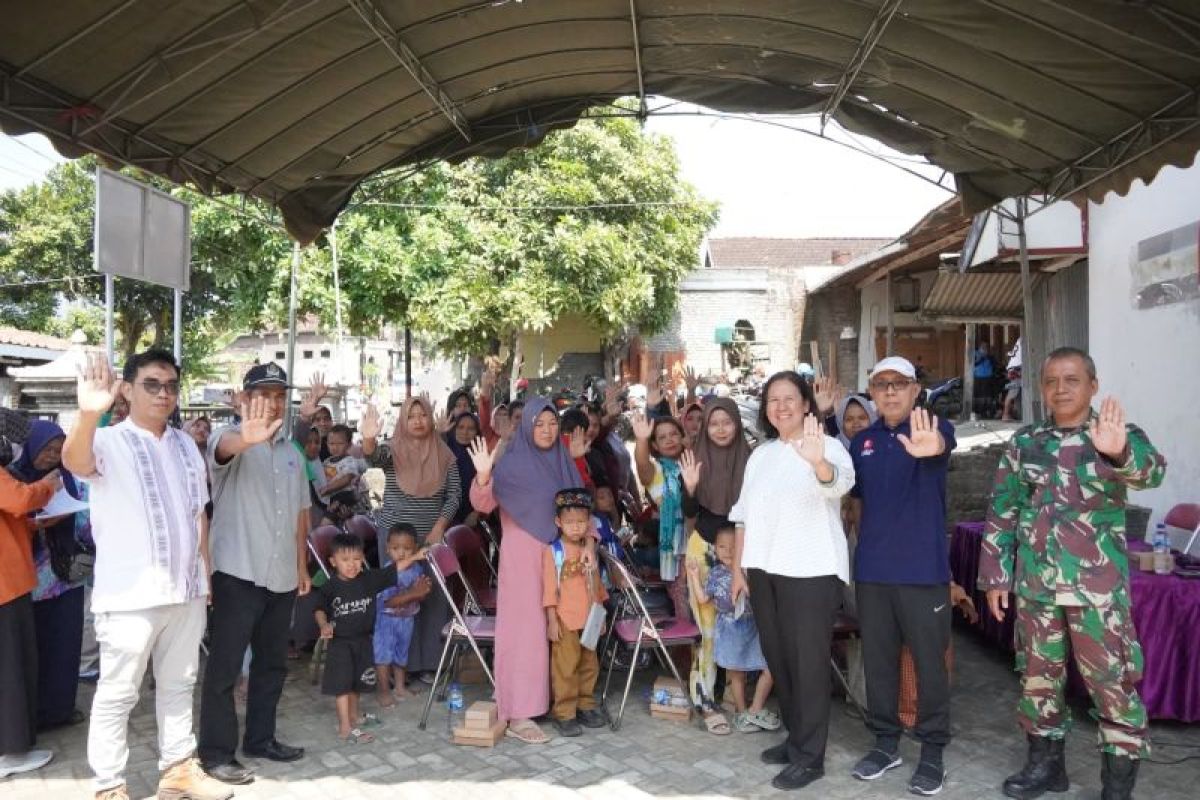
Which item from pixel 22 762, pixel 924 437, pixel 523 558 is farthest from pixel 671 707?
pixel 22 762

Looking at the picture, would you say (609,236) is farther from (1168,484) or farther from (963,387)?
(1168,484)

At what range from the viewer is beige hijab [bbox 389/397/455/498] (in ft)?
17.4

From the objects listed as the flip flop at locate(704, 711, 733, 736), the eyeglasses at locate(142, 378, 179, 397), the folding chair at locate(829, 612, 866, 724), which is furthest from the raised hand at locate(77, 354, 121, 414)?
the folding chair at locate(829, 612, 866, 724)

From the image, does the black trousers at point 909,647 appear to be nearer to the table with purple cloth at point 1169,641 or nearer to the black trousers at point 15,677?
the table with purple cloth at point 1169,641

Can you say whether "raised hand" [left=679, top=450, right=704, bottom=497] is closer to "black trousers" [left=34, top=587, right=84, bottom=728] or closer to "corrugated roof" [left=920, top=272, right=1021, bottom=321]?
"black trousers" [left=34, top=587, right=84, bottom=728]

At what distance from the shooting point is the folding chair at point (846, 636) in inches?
185

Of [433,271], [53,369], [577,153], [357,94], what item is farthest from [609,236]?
[357,94]

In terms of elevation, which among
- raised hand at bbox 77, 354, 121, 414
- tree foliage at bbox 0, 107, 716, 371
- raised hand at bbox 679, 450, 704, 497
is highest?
tree foliage at bbox 0, 107, 716, 371

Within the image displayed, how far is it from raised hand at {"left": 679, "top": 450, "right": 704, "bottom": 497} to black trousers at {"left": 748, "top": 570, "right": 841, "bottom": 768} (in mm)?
701

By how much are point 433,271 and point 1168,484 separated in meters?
12.3

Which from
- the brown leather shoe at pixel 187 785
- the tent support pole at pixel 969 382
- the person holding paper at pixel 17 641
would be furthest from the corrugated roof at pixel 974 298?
the person holding paper at pixel 17 641

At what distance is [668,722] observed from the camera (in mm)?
4672

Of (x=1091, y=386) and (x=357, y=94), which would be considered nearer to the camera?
(x=1091, y=386)

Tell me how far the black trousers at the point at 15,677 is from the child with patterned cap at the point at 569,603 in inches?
96.1
